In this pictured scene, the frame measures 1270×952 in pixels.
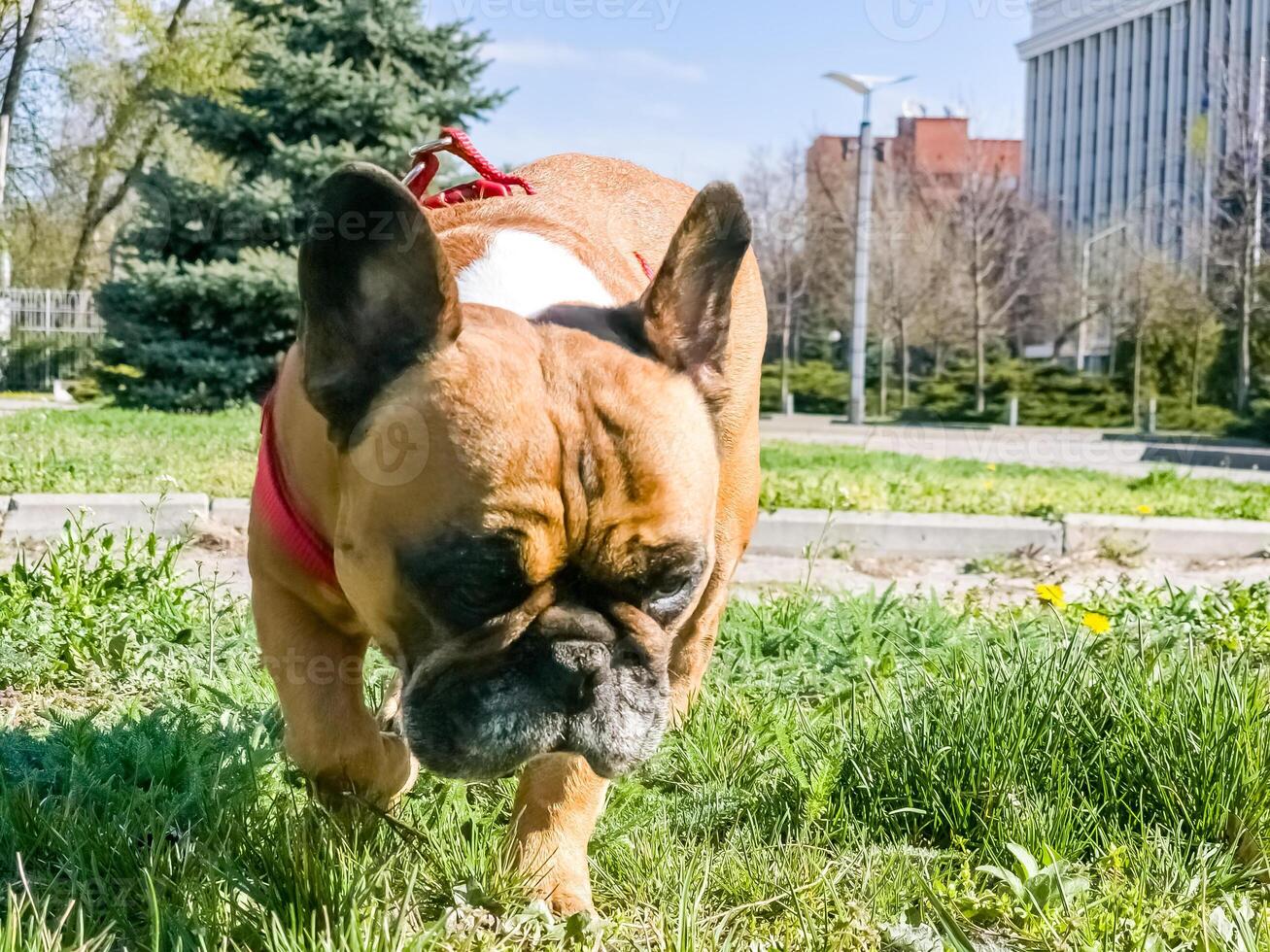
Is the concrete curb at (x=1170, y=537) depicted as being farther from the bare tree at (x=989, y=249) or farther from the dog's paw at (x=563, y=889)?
the bare tree at (x=989, y=249)

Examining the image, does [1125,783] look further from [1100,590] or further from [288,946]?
[1100,590]

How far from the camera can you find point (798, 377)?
39.1 meters

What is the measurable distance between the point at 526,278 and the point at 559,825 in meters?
1.12

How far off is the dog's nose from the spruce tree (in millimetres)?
13141

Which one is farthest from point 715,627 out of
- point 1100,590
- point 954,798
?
point 1100,590

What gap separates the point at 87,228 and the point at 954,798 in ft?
99.3

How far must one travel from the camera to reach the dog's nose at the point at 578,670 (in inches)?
81.8

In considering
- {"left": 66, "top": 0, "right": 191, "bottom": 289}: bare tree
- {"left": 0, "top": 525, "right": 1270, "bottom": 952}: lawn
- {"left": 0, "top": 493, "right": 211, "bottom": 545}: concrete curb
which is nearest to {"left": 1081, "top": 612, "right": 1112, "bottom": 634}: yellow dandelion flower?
{"left": 0, "top": 525, "right": 1270, "bottom": 952}: lawn

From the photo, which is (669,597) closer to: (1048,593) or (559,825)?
(559,825)

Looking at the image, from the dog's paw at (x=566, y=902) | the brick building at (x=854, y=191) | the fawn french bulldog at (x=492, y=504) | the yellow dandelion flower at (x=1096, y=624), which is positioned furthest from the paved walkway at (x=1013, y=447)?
the brick building at (x=854, y=191)

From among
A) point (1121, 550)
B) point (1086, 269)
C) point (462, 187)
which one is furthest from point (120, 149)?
point (1086, 269)

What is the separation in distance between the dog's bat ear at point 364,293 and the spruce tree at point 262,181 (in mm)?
12718

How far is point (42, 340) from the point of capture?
2700 cm

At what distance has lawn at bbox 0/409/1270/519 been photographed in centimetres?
686
